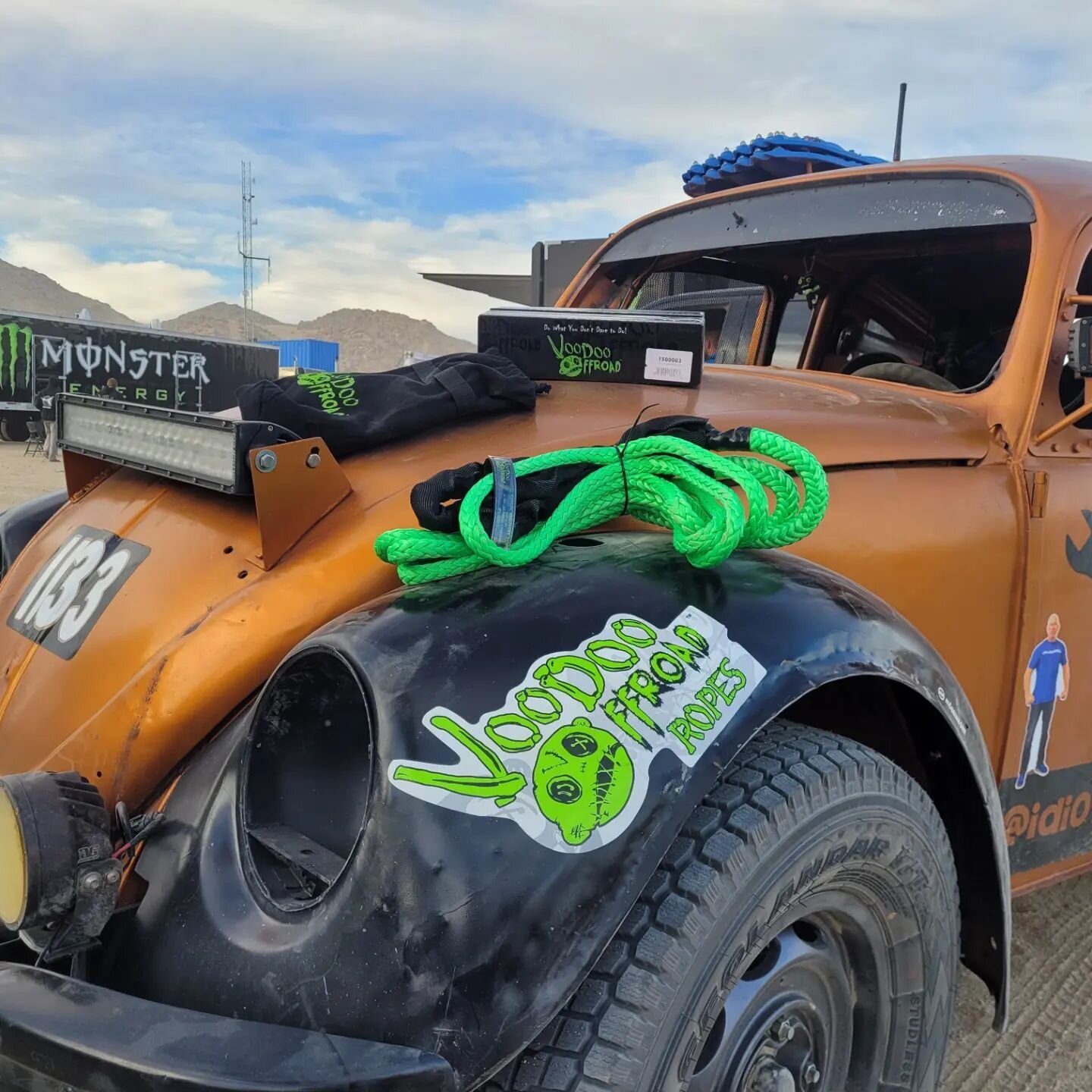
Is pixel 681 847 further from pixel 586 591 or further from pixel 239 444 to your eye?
pixel 239 444

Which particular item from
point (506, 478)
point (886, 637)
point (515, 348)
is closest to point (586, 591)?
point (506, 478)

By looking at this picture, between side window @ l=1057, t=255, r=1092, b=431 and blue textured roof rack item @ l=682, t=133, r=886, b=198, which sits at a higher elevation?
blue textured roof rack item @ l=682, t=133, r=886, b=198

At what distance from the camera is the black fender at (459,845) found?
3.36 feet

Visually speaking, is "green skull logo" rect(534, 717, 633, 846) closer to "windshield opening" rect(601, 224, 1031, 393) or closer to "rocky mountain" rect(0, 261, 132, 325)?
"windshield opening" rect(601, 224, 1031, 393)

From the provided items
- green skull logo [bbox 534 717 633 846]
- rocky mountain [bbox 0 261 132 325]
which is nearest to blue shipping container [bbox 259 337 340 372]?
green skull logo [bbox 534 717 633 846]

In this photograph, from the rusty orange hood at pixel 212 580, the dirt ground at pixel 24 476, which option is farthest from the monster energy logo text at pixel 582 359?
the dirt ground at pixel 24 476

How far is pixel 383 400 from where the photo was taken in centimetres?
180

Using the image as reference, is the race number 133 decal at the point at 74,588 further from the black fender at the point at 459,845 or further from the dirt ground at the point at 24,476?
the dirt ground at the point at 24,476

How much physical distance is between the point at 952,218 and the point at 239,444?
5.95 feet

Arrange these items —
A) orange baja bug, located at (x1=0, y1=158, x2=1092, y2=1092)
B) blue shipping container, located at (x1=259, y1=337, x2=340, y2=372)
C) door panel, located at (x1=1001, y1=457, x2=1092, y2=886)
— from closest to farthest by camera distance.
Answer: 1. orange baja bug, located at (x1=0, y1=158, x2=1092, y2=1092)
2. door panel, located at (x1=1001, y1=457, x2=1092, y2=886)
3. blue shipping container, located at (x1=259, y1=337, x2=340, y2=372)

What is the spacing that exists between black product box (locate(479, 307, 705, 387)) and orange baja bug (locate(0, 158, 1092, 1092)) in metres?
0.01

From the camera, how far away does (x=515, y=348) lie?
2.20 metres

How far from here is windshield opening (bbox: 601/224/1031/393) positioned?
2451 millimetres

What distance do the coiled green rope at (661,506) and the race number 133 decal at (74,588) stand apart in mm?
577
